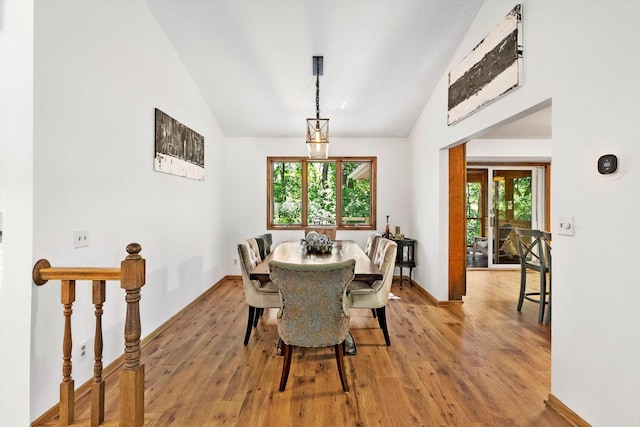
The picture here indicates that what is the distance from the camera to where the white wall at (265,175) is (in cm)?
532

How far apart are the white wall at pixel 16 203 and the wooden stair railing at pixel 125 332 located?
5.8 inches

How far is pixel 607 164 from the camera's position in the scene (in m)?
1.58

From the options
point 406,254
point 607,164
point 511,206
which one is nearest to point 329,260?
point 607,164

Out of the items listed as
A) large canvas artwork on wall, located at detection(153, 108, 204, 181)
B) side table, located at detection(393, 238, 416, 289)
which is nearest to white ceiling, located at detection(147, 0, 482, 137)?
large canvas artwork on wall, located at detection(153, 108, 204, 181)

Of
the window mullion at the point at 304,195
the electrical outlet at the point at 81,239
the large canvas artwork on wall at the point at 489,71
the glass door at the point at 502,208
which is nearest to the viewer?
the electrical outlet at the point at 81,239

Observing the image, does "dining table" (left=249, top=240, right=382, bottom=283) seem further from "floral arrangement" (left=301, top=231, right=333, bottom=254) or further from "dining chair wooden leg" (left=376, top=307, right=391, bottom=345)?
"dining chair wooden leg" (left=376, top=307, right=391, bottom=345)

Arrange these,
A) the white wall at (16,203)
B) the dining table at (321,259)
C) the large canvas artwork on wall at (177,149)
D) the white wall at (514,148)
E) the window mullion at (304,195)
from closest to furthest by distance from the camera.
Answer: the white wall at (16,203) → the dining table at (321,259) → the large canvas artwork on wall at (177,149) → the white wall at (514,148) → the window mullion at (304,195)

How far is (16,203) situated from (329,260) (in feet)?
7.12

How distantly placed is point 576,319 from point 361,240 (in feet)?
12.0

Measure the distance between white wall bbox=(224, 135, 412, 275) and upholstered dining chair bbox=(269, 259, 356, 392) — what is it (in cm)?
332

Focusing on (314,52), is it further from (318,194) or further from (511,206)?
(511,206)

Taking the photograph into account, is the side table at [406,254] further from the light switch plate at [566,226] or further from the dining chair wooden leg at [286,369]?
the dining chair wooden leg at [286,369]

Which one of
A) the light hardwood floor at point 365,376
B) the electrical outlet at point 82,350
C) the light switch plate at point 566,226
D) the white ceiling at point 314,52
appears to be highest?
the white ceiling at point 314,52

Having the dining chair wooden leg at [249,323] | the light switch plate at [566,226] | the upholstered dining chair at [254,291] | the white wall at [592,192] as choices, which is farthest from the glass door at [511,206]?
the dining chair wooden leg at [249,323]
